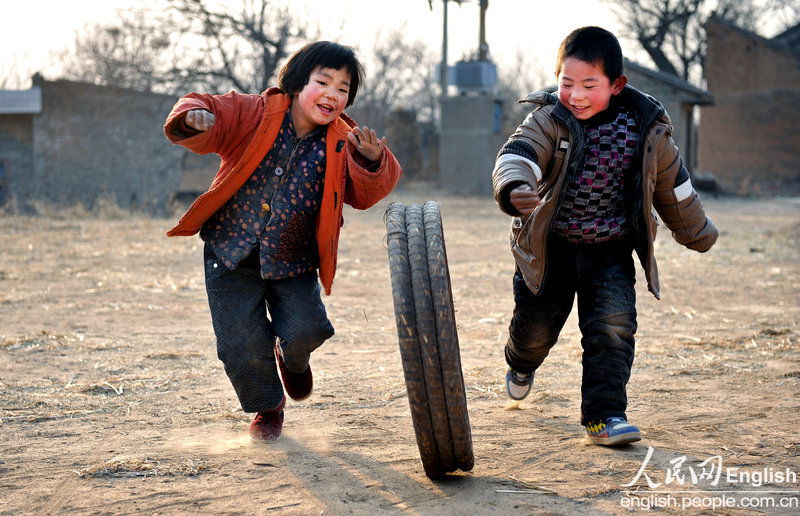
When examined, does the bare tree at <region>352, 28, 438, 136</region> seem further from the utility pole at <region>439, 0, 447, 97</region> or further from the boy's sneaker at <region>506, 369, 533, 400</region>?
the boy's sneaker at <region>506, 369, 533, 400</region>

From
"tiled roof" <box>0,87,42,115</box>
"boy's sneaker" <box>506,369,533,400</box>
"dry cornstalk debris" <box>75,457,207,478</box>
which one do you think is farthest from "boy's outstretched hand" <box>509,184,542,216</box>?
"tiled roof" <box>0,87,42,115</box>

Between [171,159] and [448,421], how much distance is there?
18985mm

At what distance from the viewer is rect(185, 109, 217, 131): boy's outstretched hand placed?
3502mm

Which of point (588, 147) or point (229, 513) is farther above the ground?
point (588, 147)

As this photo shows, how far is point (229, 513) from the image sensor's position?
292cm

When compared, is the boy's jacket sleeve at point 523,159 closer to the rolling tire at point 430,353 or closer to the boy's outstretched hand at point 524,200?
the boy's outstretched hand at point 524,200

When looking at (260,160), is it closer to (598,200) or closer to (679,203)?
(598,200)

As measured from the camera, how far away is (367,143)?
12.1ft

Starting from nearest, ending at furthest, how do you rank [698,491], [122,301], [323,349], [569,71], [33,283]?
1. [698,491]
2. [569,71]
3. [323,349]
4. [122,301]
5. [33,283]

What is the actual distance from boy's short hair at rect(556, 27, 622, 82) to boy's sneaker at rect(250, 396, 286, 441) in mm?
1939

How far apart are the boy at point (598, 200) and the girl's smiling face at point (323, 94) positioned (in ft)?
2.37

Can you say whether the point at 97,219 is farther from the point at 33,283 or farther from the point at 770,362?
the point at 770,362

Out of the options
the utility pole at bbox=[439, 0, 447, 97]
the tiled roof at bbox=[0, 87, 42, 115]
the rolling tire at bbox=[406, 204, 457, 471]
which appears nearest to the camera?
the rolling tire at bbox=[406, 204, 457, 471]

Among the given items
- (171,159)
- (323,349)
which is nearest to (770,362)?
(323,349)
